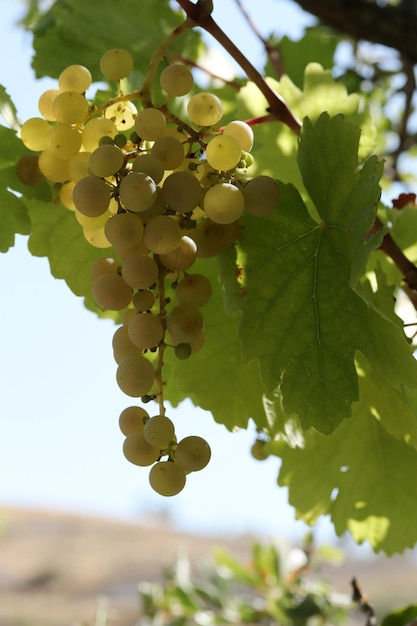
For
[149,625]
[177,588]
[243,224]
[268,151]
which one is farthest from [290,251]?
[149,625]

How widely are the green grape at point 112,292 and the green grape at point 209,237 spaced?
0.08 m

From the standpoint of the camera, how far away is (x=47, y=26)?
142 centimetres

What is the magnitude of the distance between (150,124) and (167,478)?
11.9 inches

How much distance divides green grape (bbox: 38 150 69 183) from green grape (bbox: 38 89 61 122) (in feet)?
0.14

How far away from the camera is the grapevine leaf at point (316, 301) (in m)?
0.73

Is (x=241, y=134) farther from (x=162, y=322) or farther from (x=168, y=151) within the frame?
(x=162, y=322)

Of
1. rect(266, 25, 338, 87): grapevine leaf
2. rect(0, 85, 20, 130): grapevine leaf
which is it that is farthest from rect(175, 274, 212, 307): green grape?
rect(266, 25, 338, 87): grapevine leaf

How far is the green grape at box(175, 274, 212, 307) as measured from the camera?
735mm

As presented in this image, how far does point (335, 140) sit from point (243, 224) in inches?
4.5

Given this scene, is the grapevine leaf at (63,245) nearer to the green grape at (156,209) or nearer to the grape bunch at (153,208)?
the grape bunch at (153,208)

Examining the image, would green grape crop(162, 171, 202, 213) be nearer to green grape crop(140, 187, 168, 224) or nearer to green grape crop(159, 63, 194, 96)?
green grape crop(140, 187, 168, 224)

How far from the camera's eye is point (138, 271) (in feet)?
2.23

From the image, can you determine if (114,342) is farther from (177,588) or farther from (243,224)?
(177,588)

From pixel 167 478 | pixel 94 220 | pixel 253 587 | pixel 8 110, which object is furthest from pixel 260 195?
pixel 253 587
